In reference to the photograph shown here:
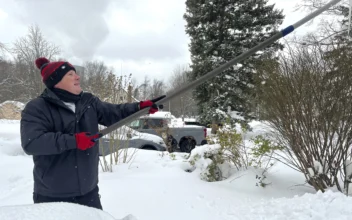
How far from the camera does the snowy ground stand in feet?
10.7

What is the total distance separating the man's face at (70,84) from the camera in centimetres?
197

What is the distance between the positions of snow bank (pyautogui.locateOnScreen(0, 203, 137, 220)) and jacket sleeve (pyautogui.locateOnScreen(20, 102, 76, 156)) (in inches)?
17.8

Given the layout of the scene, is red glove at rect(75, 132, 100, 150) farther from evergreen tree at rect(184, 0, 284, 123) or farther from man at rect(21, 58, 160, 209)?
evergreen tree at rect(184, 0, 284, 123)

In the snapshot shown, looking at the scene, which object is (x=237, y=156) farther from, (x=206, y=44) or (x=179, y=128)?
(x=206, y=44)

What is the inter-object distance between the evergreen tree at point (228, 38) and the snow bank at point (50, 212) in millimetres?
14339

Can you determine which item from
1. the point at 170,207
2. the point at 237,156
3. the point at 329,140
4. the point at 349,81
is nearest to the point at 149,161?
the point at 237,156

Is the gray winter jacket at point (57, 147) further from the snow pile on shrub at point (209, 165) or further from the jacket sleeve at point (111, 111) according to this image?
the snow pile on shrub at point (209, 165)

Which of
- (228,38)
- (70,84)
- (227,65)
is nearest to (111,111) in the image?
(70,84)

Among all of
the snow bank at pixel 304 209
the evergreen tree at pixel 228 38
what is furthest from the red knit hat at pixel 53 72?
the evergreen tree at pixel 228 38

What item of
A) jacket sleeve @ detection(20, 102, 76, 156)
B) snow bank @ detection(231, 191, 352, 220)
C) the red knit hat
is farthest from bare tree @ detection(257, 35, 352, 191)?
jacket sleeve @ detection(20, 102, 76, 156)

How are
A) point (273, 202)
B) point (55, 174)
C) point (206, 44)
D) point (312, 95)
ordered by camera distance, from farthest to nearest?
point (206, 44), point (312, 95), point (273, 202), point (55, 174)

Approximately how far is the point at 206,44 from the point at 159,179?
11776 millimetres

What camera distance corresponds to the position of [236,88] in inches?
627

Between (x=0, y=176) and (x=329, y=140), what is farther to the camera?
(x=0, y=176)
